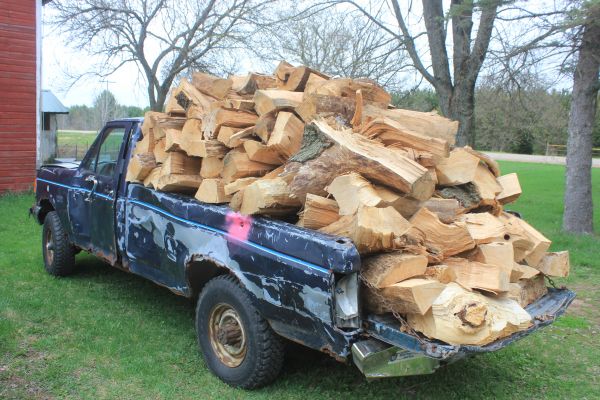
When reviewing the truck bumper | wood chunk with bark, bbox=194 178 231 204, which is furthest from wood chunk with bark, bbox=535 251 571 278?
wood chunk with bark, bbox=194 178 231 204

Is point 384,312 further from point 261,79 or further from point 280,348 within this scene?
point 261,79

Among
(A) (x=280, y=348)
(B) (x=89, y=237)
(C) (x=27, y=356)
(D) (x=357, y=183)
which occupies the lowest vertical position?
(C) (x=27, y=356)

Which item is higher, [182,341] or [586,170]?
[586,170]

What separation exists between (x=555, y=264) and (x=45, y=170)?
5.37 metres

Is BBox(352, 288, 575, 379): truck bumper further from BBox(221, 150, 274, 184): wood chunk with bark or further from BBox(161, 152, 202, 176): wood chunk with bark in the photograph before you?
BBox(161, 152, 202, 176): wood chunk with bark

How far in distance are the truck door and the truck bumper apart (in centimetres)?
291

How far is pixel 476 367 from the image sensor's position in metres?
4.27

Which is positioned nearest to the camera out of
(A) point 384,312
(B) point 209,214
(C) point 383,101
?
(A) point 384,312

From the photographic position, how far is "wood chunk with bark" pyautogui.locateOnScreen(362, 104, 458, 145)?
4.17 m

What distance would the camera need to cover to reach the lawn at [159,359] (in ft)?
12.4

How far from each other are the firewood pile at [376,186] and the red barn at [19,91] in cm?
1039

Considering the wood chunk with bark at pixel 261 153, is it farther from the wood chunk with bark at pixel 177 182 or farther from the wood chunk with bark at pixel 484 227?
the wood chunk with bark at pixel 484 227

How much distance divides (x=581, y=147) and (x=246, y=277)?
27.7 feet

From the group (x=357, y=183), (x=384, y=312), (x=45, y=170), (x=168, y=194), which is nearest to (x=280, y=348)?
(x=384, y=312)
